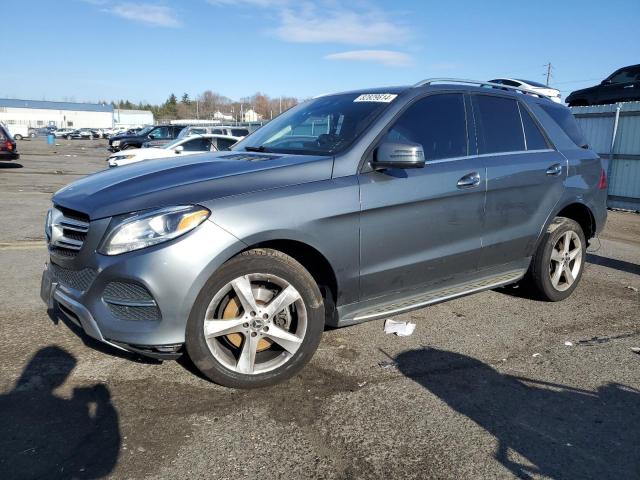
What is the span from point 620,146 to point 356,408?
11578mm

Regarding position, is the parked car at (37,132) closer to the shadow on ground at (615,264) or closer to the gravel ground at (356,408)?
the shadow on ground at (615,264)

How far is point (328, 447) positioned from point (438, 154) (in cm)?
227

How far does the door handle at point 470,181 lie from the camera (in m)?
3.88

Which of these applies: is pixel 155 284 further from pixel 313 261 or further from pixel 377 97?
pixel 377 97

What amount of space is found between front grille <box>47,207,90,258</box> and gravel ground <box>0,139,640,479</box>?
0.78m

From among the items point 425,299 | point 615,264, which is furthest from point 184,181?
point 615,264

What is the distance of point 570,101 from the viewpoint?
663 inches

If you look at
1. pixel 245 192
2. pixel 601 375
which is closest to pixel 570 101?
pixel 601 375

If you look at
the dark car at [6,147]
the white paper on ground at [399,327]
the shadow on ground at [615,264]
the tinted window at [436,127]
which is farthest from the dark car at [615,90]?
the dark car at [6,147]

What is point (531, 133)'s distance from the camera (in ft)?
15.2

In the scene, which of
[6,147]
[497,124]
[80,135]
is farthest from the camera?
[80,135]

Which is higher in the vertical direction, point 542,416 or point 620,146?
point 620,146

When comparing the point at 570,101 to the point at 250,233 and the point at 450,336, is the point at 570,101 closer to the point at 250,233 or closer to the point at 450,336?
the point at 450,336

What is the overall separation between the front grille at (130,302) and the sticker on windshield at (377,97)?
2.17 m
